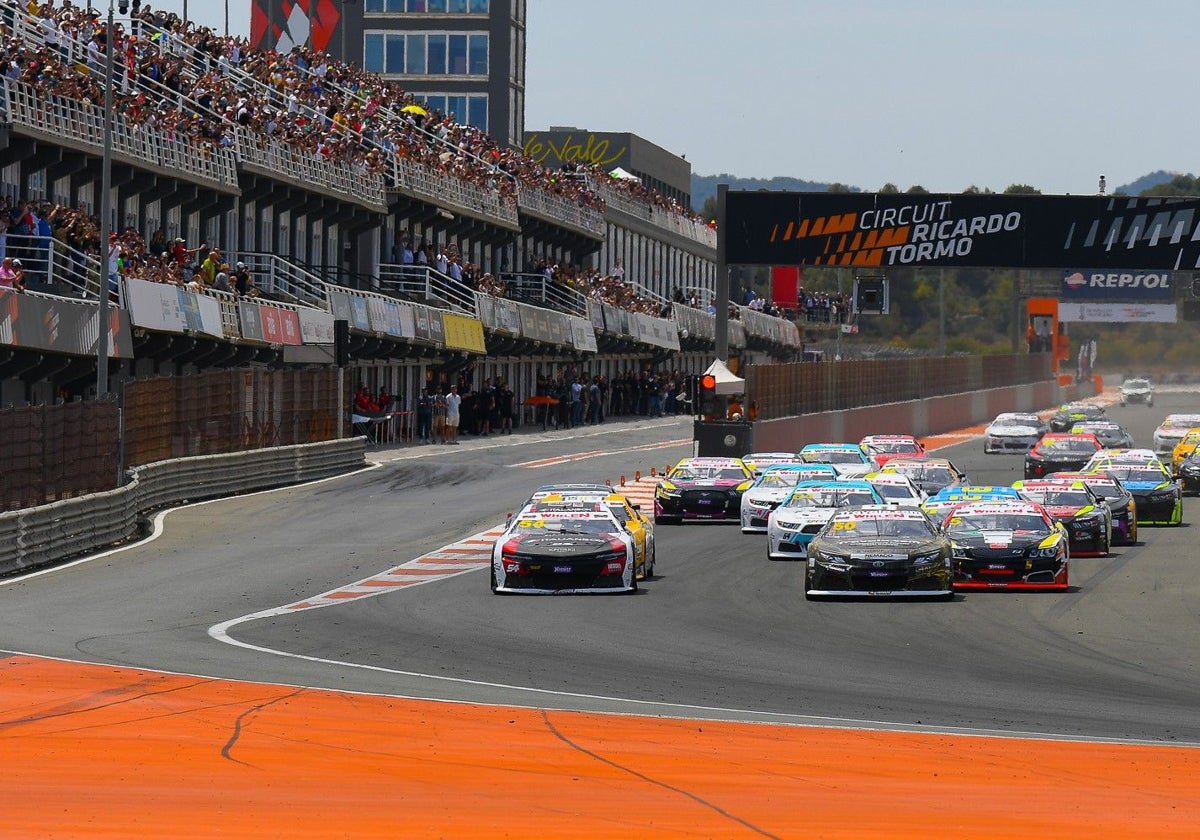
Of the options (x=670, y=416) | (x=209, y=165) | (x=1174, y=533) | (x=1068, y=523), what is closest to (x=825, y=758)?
(x=1068, y=523)

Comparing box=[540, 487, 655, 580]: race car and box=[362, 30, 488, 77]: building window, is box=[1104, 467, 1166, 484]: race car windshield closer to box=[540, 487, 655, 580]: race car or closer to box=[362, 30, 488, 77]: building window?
box=[540, 487, 655, 580]: race car

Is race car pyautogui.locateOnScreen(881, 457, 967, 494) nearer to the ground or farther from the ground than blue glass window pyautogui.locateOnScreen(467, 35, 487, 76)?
nearer to the ground

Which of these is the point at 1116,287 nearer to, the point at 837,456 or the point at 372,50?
the point at 372,50

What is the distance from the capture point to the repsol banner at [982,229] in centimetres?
4969

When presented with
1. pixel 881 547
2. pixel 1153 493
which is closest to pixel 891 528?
pixel 881 547

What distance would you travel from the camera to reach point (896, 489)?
Answer: 3328 centimetres

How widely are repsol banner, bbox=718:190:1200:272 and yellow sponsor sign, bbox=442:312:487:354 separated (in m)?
9.76

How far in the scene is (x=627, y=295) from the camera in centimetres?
7538

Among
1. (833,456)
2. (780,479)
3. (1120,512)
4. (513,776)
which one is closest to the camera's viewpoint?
(513,776)

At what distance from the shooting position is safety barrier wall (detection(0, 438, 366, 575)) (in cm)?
2683

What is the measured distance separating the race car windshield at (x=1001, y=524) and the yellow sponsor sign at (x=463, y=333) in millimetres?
31248

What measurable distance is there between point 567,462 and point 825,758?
36375 millimetres

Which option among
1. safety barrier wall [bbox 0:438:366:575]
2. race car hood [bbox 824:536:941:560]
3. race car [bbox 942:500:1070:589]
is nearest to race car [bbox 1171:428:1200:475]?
safety barrier wall [bbox 0:438:366:575]

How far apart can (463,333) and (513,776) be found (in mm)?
45242
